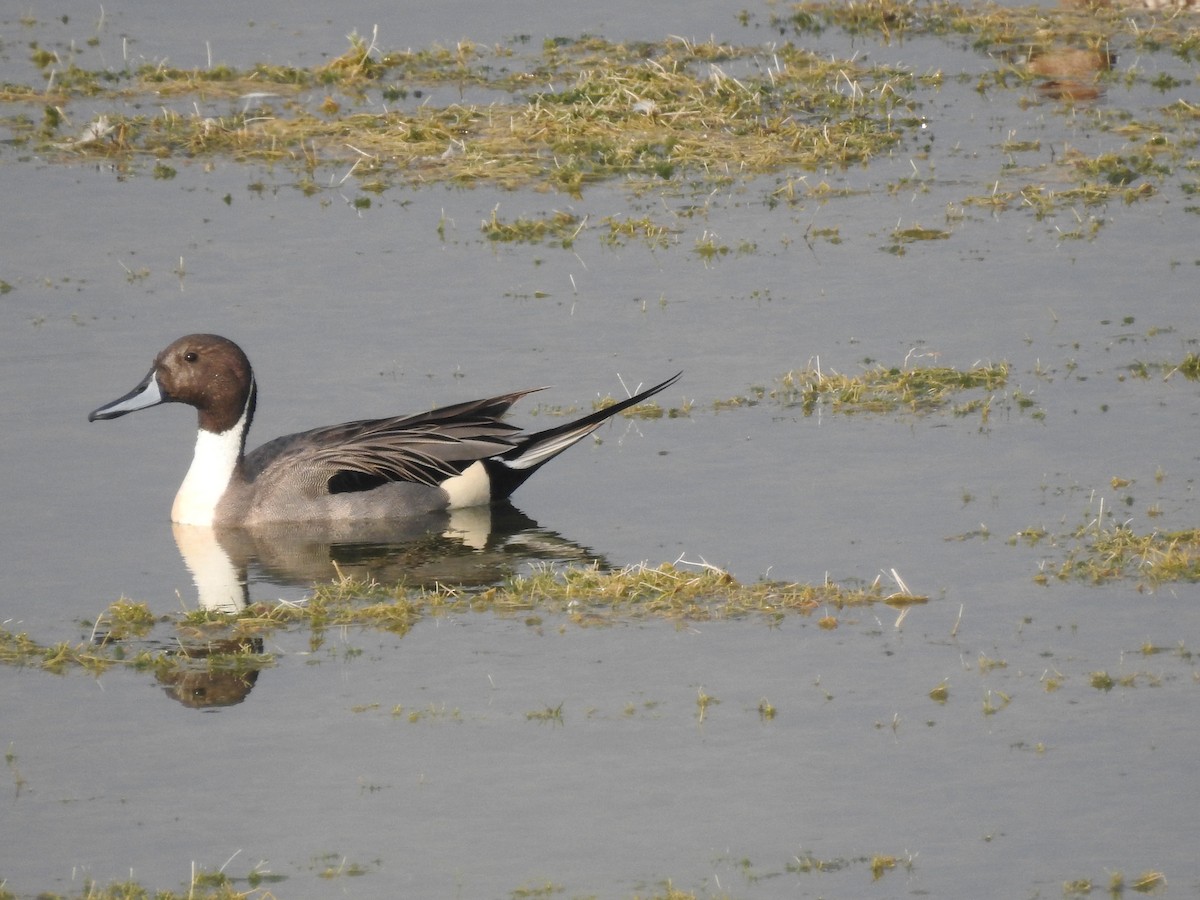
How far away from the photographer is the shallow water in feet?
23.4

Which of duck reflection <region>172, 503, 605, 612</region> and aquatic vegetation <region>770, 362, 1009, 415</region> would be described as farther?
aquatic vegetation <region>770, 362, 1009, 415</region>

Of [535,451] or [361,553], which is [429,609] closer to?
[361,553]

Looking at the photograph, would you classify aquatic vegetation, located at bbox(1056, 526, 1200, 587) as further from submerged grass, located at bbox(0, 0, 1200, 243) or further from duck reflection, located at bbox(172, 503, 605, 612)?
submerged grass, located at bbox(0, 0, 1200, 243)

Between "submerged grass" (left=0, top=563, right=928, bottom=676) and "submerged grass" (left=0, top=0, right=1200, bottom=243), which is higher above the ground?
"submerged grass" (left=0, top=0, right=1200, bottom=243)

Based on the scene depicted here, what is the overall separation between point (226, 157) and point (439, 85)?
229 cm

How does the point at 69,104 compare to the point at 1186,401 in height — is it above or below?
above

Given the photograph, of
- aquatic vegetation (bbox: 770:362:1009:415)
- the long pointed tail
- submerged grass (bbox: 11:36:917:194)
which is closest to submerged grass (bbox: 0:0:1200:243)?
submerged grass (bbox: 11:36:917:194)

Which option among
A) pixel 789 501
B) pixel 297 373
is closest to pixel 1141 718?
pixel 789 501

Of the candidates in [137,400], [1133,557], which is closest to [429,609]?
[137,400]

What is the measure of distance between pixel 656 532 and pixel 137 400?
2.91 m

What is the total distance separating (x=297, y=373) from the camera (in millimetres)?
12617

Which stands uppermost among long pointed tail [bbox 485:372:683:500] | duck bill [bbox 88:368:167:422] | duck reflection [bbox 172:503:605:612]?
duck bill [bbox 88:368:167:422]

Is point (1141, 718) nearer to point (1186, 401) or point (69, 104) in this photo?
point (1186, 401)

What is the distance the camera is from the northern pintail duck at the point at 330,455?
36.3 ft
